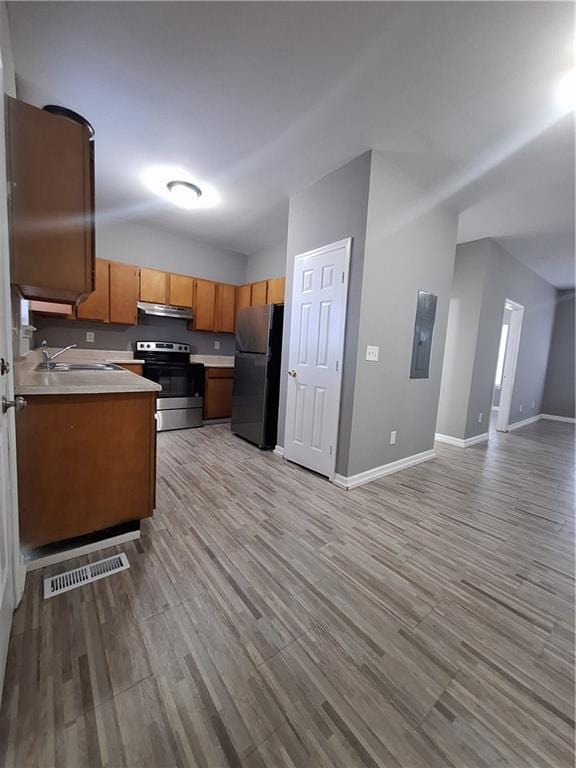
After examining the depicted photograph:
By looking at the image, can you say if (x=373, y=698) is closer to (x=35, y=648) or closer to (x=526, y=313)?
(x=35, y=648)

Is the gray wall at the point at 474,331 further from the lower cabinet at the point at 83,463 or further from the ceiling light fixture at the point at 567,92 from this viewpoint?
the lower cabinet at the point at 83,463

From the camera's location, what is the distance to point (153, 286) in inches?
165

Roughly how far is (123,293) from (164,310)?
1.72 ft

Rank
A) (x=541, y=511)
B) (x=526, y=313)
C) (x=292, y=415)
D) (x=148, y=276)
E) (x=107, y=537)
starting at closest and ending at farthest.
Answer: (x=107, y=537), (x=541, y=511), (x=292, y=415), (x=148, y=276), (x=526, y=313)

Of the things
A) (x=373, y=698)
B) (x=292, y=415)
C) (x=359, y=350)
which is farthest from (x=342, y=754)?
(x=292, y=415)

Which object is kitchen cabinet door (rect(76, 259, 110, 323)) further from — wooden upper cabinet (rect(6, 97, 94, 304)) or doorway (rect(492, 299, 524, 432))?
doorway (rect(492, 299, 524, 432))

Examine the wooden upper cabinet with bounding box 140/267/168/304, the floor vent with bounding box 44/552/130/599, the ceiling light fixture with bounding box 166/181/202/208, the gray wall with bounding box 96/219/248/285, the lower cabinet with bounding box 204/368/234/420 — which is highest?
the ceiling light fixture with bounding box 166/181/202/208

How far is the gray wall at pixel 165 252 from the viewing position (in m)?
4.04

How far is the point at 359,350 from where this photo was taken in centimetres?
256

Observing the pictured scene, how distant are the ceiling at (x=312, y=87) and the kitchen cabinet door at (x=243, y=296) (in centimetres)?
182

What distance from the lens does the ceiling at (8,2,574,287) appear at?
1465mm

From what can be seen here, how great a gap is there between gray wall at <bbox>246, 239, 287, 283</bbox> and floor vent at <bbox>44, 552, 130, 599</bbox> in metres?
3.99

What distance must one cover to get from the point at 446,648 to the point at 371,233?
261 cm

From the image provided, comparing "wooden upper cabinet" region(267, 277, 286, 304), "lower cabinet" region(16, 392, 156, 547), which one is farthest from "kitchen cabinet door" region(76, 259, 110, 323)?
"lower cabinet" region(16, 392, 156, 547)
